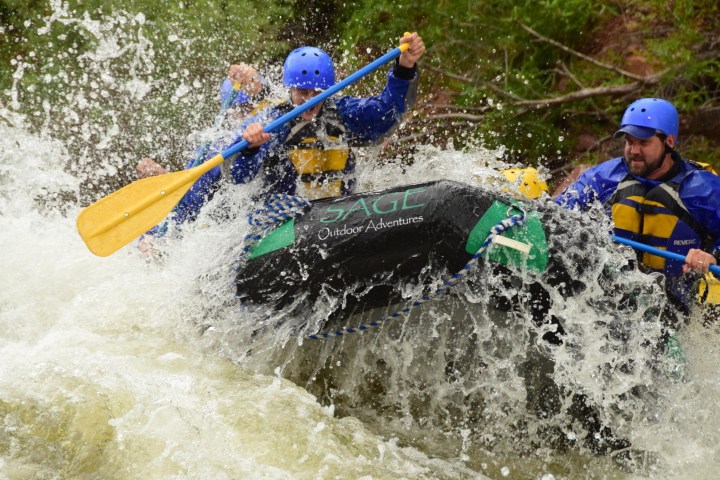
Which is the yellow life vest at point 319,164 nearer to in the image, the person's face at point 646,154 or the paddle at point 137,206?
the paddle at point 137,206

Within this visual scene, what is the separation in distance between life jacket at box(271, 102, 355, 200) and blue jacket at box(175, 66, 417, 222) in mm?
29

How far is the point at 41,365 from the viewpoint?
302cm

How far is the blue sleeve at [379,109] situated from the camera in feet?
12.9

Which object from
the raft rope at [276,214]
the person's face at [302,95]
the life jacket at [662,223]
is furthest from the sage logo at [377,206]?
the life jacket at [662,223]

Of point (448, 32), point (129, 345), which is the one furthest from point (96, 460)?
point (448, 32)

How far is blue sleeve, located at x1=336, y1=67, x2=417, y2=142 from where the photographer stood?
3.93 meters

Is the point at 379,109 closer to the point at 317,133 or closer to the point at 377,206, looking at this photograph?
the point at 317,133

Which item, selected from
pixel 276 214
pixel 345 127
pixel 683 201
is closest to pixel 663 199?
pixel 683 201

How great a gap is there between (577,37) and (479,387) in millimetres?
4748

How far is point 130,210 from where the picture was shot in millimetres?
3533

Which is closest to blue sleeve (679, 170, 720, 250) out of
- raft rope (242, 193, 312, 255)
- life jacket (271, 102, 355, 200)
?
life jacket (271, 102, 355, 200)

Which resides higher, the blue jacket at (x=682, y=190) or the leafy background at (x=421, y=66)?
the leafy background at (x=421, y=66)

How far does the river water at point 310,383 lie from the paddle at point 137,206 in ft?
0.88

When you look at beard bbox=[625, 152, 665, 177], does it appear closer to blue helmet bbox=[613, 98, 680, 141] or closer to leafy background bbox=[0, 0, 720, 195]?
blue helmet bbox=[613, 98, 680, 141]
